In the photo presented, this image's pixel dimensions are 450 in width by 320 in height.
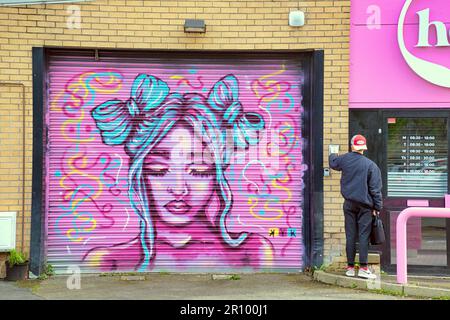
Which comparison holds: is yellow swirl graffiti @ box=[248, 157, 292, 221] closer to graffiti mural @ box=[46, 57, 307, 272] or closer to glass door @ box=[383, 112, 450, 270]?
graffiti mural @ box=[46, 57, 307, 272]

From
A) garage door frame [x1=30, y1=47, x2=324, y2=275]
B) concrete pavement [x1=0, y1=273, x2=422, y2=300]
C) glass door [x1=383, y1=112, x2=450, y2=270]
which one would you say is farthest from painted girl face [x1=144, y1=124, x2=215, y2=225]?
glass door [x1=383, y1=112, x2=450, y2=270]

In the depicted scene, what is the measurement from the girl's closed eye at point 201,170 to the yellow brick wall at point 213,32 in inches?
59.6

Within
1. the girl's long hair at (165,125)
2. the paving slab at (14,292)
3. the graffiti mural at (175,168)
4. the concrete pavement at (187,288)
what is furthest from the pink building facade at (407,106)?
the paving slab at (14,292)

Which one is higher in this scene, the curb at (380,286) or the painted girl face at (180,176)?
the painted girl face at (180,176)

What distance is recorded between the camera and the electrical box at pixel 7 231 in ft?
23.1

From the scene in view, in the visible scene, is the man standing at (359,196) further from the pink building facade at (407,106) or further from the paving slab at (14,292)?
the paving slab at (14,292)

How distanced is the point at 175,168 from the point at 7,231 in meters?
2.22

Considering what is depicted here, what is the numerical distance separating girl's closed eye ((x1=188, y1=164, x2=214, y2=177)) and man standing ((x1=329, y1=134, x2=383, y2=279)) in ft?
5.33

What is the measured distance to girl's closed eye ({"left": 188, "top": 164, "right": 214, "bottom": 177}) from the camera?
25.1 ft

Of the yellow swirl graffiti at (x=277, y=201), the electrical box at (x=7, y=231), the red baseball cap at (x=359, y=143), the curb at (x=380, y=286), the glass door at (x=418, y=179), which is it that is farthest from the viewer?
the yellow swirl graffiti at (x=277, y=201)

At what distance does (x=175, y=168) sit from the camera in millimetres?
7656

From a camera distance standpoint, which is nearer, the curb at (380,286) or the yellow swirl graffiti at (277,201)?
the curb at (380,286)

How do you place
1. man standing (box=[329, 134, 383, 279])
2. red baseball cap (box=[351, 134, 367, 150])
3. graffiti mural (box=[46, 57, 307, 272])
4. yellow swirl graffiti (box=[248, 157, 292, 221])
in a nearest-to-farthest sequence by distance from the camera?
man standing (box=[329, 134, 383, 279]) < red baseball cap (box=[351, 134, 367, 150]) < graffiti mural (box=[46, 57, 307, 272]) < yellow swirl graffiti (box=[248, 157, 292, 221])

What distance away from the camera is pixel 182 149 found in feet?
25.1
